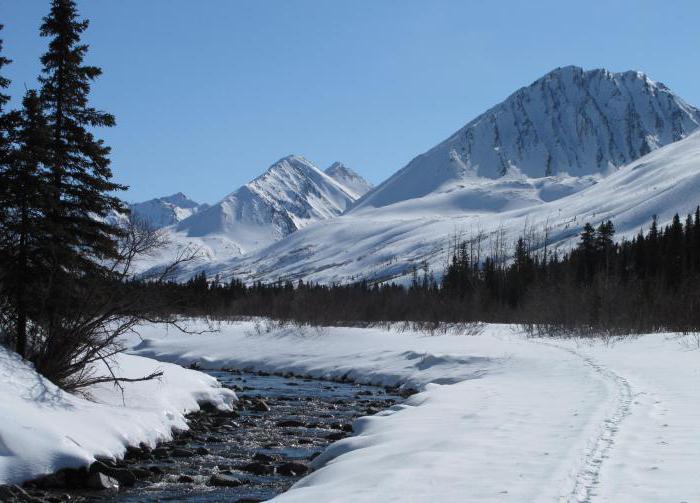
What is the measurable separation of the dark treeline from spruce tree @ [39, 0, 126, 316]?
9.02 feet

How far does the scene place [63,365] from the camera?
52.0 ft

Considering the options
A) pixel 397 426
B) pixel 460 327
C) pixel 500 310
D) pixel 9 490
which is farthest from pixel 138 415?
pixel 500 310

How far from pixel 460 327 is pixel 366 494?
4075 cm

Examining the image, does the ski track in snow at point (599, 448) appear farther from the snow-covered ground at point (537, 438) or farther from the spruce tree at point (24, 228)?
the spruce tree at point (24, 228)

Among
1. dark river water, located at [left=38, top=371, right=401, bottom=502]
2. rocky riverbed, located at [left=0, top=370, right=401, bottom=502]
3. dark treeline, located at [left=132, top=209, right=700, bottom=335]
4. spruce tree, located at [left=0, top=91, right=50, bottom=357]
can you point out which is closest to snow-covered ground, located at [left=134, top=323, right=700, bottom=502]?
dark river water, located at [left=38, top=371, right=401, bottom=502]

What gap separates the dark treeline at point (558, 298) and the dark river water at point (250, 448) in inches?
145

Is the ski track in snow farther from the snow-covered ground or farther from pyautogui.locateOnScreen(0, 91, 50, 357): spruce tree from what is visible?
pyautogui.locateOnScreen(0, 91, 50, 357): spruce tree

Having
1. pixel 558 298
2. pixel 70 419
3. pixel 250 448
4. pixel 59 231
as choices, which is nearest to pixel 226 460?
pixel 250 448

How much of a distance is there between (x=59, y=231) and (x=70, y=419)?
5.61 metres

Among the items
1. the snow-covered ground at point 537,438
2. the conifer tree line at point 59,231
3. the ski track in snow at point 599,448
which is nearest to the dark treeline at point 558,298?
the conifer tree line at point 59,231

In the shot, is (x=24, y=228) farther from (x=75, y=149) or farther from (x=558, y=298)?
(x=558, y=298)

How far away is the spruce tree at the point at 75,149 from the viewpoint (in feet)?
61.9

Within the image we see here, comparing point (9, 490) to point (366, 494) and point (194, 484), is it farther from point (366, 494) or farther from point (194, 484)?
point (366, 494)

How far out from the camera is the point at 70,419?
13461 millimetres
